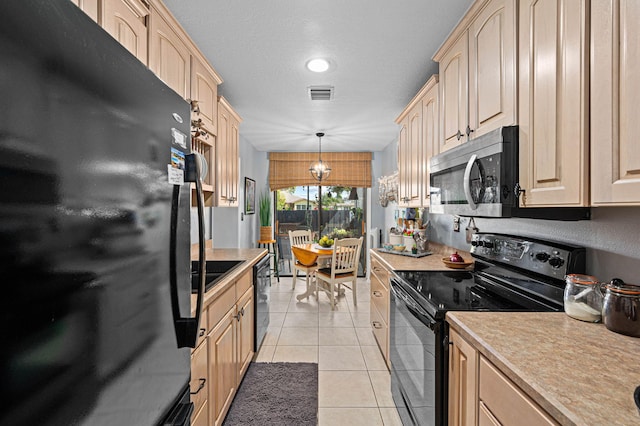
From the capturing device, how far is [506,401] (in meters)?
0.90

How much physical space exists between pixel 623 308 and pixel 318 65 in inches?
84.1

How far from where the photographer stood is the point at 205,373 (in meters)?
1.52

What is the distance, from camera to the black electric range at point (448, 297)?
1.32 metres

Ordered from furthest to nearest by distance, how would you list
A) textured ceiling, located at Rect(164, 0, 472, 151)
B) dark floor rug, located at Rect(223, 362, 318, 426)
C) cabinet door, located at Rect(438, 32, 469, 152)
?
dark floor rug, located at Rect(223, 362, 318, 426)
cabinet door, located at Rect(438, 32, 469, 152)
textured ceiling, located at Rect(164, 0, 472, 151)

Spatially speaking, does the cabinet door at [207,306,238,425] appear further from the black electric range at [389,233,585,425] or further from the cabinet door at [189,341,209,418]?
the black electric range at [389,233,585,425]

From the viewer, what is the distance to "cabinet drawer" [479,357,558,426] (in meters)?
0.78

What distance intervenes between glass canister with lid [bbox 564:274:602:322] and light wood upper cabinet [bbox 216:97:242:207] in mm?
2306

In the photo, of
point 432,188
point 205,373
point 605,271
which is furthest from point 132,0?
point 605,271

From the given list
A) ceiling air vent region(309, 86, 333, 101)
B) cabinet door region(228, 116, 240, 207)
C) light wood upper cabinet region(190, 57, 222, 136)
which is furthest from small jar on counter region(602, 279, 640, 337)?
cabinet door region(228, 116, 240, 207)

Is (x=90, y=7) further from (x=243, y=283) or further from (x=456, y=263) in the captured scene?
(x=456, y=263)

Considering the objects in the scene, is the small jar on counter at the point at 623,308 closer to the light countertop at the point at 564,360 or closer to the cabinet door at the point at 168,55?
the light countertop at the point at 564,360

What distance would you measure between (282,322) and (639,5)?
3.54 metres

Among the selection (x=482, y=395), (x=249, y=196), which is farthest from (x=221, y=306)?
(x=249, y=196)

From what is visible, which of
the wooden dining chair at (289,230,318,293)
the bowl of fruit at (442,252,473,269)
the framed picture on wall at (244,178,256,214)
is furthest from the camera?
the framed picture on wall at (244,178,256,214)
